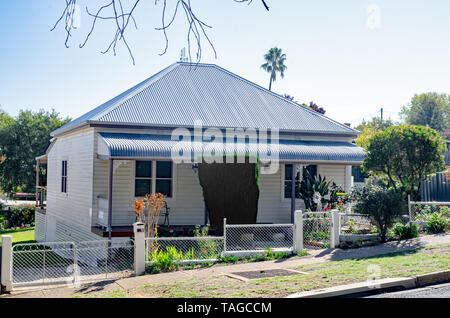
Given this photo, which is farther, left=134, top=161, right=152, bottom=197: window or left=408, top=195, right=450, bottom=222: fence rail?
left=134, top=161, right=152, bottom=197: window

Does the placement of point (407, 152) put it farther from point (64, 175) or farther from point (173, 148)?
point (64, 175)

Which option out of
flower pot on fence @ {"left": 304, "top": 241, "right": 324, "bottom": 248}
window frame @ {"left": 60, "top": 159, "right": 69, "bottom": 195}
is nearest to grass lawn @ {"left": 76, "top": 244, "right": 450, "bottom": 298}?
flower pot on fence @ {"left": 304, "top": 241, "right": 324, "bottom": 248}

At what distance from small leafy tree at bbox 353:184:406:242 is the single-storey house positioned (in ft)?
9.52

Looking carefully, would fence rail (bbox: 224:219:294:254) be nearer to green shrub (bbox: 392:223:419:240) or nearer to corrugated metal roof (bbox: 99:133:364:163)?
corrugated metal roof (bbox: 99:133:364:163)

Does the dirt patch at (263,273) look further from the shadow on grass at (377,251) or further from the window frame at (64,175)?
the window frame at (64,175)

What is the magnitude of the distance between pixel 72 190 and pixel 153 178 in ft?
13.8

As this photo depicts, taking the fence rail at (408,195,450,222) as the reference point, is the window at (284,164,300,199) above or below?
above

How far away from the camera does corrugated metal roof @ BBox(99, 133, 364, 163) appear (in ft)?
49.8

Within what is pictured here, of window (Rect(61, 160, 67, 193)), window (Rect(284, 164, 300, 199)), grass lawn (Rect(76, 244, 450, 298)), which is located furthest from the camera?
window (Rect(61, 160, 67, 193))

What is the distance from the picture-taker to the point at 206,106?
18734 mm

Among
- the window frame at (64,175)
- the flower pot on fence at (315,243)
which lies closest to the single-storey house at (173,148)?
the window frame at (64,175)

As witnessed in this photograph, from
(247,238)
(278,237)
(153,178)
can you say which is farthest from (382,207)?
(153,178)
